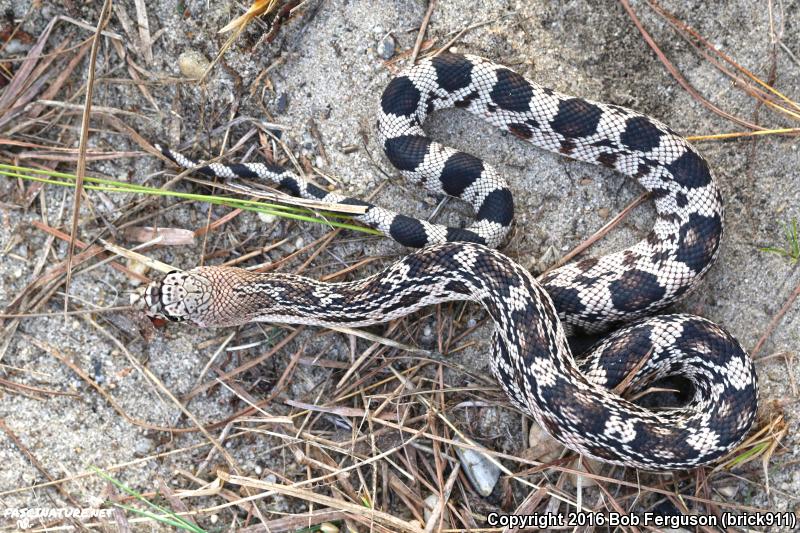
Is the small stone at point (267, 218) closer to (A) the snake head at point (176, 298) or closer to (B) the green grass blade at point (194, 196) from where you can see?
(B) the green grass blade at point (194, 196)

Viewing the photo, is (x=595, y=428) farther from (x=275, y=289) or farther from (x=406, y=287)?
(x=275, y=289)

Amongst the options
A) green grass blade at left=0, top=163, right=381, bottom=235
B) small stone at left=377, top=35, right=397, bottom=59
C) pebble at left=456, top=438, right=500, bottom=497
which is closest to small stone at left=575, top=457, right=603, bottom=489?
pebble at left=456, top=438, right=500, bottom=497

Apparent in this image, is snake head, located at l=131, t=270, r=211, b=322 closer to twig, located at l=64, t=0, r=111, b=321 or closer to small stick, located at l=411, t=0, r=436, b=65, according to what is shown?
twig, located at l=64, t=0, r=111, b=321

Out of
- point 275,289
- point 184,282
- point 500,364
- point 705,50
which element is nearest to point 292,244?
point 275,289

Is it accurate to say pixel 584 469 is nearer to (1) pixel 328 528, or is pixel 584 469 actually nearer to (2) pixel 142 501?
(1) pixel 328 528

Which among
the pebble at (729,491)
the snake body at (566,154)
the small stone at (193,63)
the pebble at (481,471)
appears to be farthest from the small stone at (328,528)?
the small stone at (193,63)

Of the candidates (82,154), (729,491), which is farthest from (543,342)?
(82,154)
